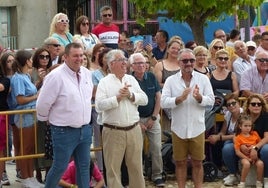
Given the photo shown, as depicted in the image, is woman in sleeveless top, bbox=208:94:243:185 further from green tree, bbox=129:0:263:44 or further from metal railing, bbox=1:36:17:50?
metal railing, bbox=1:36:17:50

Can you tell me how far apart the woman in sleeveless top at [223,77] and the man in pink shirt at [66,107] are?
2.99 m

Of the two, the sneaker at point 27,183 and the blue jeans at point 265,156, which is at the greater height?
the blue jeans at point 265,156

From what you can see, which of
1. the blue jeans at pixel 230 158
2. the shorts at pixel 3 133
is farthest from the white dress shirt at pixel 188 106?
the shorts at pixel 3 133

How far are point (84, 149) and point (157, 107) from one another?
168 cm

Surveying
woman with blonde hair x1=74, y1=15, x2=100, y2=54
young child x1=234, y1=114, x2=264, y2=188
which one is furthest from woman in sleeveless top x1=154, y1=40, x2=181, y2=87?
woman with blonde hair x1=74, y1=15, x2=100, y2=54

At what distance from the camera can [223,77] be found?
10.9 m

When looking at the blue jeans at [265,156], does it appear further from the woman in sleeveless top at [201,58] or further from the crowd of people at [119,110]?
the woman in sleeveless top at [201,58]

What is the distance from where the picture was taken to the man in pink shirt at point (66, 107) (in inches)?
325

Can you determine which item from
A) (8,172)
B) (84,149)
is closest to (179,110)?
(84,149)

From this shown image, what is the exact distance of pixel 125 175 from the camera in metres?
9.88

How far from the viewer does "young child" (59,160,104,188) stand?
9.13 metres

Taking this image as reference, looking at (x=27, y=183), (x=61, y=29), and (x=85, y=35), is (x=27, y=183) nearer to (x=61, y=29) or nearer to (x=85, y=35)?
(x=61, y=29)

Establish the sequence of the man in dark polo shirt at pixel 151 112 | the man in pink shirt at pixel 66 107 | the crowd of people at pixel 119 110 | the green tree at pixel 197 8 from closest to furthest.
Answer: the man in pink shirt at pixel 66 107 < the crowd of people at pixel 119 110 < the man in dark polo shirt at pixel 151 112 < the green tree at pixel 197 8

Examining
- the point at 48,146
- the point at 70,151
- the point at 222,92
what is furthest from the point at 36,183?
the point at 222,92
